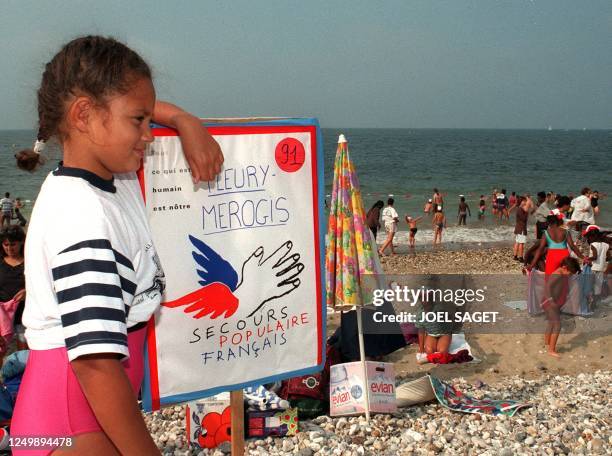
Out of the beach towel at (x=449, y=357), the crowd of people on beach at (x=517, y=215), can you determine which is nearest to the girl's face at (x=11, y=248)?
the beach towel at (x=449, y=357)

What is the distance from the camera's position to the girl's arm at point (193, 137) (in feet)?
7.12

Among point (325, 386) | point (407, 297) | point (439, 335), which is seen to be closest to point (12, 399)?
point (325, 386)

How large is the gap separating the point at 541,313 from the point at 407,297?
2.29m

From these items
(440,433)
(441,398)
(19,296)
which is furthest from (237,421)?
(19,296)

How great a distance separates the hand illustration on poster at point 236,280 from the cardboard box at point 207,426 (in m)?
2.93

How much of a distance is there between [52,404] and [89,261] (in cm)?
35

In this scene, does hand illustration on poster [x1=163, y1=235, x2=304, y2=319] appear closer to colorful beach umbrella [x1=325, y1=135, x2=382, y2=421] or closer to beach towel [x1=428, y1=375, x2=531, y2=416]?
colorful beach umbrella [x1=325, y1=135, x2=382, y2=421]

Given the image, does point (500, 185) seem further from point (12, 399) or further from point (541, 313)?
point (12, 399)

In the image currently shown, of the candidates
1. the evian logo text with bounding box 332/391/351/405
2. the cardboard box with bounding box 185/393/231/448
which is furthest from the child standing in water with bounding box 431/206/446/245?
the cardboard box with bounding box 185/393/231/448

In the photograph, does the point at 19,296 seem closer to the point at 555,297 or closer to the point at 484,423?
the point at 484,423

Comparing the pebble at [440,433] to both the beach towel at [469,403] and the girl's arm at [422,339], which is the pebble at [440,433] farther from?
the girl's arm at [422,339]

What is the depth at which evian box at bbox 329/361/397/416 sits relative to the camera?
6113mm

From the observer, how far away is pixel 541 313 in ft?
35.8

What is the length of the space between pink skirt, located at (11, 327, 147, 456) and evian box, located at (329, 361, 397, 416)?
15.9 ft
